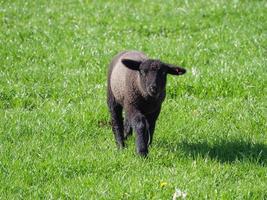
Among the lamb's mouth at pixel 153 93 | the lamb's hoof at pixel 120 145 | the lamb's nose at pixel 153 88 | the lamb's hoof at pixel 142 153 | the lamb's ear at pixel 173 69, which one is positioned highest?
the lamb's ear at pixel 173 69

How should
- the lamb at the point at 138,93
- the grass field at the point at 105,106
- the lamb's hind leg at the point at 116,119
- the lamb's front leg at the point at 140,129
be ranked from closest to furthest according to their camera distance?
1. the grass field at the point at 105,106
2. the lamb at the point at 138,93
3. the lamb's front leg at the point at 140,129
4. the lamb's hind leg at the point at 116,119

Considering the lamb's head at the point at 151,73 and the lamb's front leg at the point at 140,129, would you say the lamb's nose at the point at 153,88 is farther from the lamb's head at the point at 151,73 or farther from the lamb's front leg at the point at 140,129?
the lamb's front leg at the point at 140,129

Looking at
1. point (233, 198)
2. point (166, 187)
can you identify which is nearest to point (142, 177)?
point (166, 187)

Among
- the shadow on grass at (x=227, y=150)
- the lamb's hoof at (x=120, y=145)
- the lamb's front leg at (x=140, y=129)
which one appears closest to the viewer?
the lamb's front leg at (x=140, y=129)

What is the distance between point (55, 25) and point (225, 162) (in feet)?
23.9

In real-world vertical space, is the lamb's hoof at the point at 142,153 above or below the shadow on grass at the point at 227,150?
above

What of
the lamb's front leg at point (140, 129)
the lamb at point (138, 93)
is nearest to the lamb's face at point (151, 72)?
the lamb at point (138, 93)

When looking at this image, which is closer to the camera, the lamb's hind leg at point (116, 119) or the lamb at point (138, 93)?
the lamb at point (138, 93)

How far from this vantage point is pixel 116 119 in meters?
8.68

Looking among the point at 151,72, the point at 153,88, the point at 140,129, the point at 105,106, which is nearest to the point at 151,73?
the point at 151,72

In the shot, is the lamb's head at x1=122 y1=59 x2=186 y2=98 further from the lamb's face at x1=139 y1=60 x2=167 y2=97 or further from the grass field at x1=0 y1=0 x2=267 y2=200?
the grass field at x1=0 y1=0 x2=267 y2=200

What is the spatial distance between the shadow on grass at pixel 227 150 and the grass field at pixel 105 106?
25 millimetres

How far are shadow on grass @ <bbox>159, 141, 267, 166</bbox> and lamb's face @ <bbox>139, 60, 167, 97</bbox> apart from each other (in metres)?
0.95

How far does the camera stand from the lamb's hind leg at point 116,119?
339 inches
